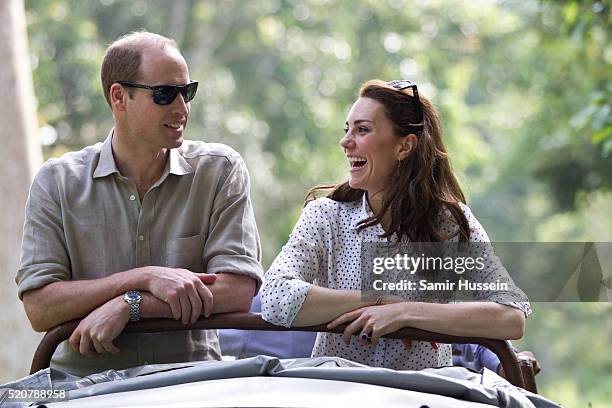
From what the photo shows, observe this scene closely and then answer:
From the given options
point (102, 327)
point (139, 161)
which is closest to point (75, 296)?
point (102, 327)

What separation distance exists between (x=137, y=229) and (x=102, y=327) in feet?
1.42

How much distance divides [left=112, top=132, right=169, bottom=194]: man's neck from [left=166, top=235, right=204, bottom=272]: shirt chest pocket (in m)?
0.22

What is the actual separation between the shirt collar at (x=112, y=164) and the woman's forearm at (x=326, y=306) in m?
0.64

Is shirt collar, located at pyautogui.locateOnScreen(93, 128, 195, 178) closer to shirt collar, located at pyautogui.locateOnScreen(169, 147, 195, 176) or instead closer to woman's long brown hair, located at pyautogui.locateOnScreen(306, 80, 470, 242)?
shirt collar, located at pyautogui.locateOnScreen(169, 147, 195, 176)

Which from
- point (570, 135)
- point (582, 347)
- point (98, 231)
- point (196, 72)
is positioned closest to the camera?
point (98, 231)

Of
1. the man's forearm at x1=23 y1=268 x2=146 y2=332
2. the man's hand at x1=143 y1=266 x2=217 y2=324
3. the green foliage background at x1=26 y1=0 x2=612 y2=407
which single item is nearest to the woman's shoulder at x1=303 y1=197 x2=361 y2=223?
the man's hand at x1=143 y1=266 x2=217 y2=324

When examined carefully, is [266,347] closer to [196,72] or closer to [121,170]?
[121,170]

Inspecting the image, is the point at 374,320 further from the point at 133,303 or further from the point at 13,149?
the point at 13,149

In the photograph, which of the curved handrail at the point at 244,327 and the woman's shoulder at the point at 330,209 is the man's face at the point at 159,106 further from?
the curved handrail at the point at 244,327

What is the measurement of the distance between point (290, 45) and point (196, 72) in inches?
52.5

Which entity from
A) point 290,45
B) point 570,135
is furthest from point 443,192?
point 290,45

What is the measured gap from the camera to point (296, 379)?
2.40 meters

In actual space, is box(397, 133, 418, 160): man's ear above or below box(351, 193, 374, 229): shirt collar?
above

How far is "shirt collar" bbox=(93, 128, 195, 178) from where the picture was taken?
331cm
